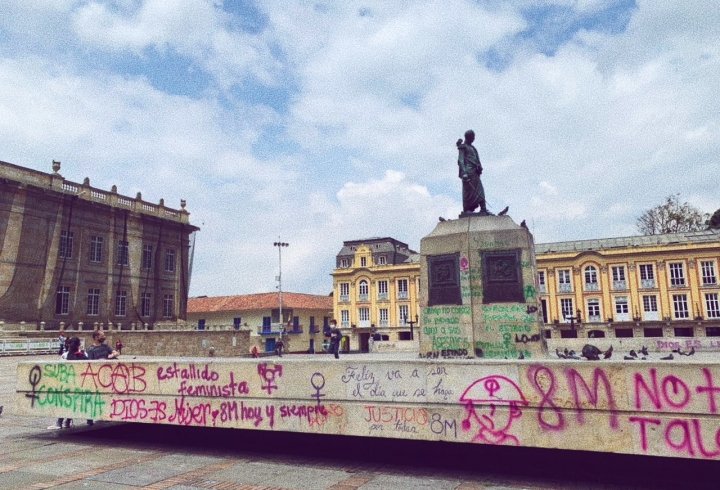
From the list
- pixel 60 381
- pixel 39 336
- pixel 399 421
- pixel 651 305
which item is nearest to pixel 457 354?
pixel 399 421

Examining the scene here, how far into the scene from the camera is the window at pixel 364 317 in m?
57.5

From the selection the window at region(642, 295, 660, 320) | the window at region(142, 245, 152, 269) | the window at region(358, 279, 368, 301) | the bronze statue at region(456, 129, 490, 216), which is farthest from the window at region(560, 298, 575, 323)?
the bronze statue at region(456, 129, 490, 216)

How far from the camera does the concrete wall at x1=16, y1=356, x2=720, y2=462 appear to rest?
499 cm

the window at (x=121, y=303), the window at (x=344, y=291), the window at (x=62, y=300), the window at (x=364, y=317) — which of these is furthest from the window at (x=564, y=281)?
the window at (x=62, y=300)

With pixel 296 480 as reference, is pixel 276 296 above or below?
above

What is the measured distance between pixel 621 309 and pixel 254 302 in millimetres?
39069

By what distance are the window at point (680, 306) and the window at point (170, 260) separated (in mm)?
45711

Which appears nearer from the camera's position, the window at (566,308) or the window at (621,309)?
the window at (621,309)

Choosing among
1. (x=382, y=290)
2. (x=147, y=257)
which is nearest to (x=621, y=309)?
Answer: (x=382, y=290)

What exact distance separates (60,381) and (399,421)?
213 inches

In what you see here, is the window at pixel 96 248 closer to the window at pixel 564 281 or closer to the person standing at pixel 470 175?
the person standing at pixel 470 175

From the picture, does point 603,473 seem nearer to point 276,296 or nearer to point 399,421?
point 399,421

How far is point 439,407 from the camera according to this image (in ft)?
19.2

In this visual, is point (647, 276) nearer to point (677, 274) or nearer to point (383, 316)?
point (677, 274)
